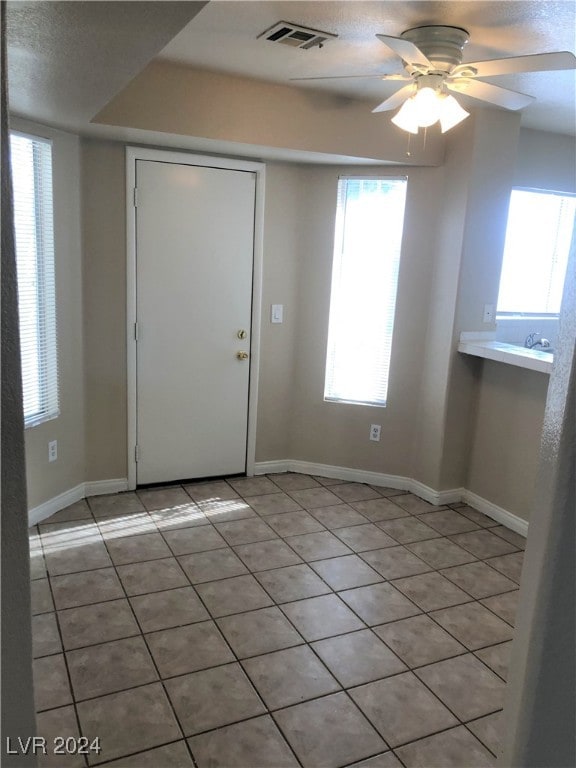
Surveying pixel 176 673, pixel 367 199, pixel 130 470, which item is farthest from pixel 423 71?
pixel 130 470

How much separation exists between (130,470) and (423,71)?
289 centimetres

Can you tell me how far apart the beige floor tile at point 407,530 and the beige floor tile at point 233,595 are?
100cm

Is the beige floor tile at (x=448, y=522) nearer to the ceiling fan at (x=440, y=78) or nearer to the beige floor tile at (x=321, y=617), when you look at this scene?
the beige floor tile at (x=321, y=617)

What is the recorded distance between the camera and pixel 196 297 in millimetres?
3912

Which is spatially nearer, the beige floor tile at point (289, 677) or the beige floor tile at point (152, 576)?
the beige floor tile at point (289, 677)

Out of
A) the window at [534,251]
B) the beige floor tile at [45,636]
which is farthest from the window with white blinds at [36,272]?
the window at [534,251]

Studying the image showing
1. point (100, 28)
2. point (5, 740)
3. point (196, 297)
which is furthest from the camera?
point (196, 297)

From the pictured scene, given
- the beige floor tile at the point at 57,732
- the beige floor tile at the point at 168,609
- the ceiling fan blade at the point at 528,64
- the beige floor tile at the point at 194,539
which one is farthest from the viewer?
the beige floor tile at the point at 194,539

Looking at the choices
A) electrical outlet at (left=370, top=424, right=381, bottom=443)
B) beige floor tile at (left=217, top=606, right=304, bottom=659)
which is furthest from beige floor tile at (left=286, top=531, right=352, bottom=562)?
electrical outlet at (left=370, top=424, right=381, bottom=443)

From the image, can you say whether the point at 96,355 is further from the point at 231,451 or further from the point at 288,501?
the point at 288,501

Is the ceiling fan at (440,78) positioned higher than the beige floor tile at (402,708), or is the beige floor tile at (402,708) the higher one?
the ceiling fan at (440,78)

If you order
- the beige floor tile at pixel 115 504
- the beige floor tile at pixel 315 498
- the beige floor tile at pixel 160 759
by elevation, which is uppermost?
the beige floor tile at pixel 315 498

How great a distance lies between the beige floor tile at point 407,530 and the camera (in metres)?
3.53

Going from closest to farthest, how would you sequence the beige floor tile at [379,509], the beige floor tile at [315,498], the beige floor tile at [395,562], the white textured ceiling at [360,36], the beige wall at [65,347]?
the white textured ceiling at [360,36]
the beige floor tile at [395,562]
the beige wall at [65,347]
the beige floor tile at [379,509]
the beige floor tile at [315,498]
